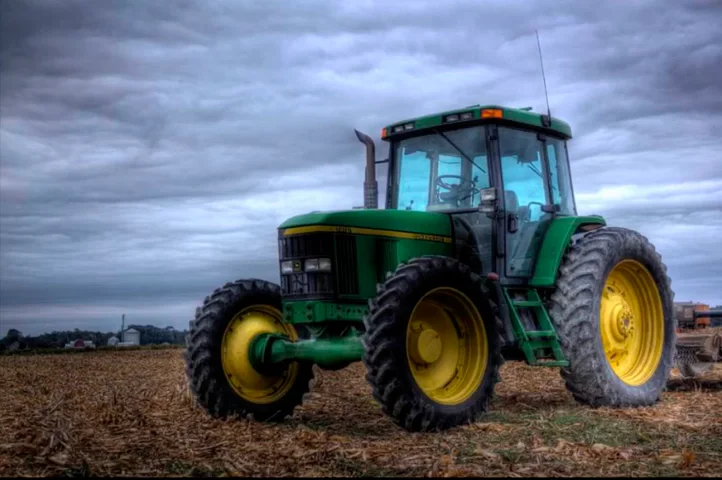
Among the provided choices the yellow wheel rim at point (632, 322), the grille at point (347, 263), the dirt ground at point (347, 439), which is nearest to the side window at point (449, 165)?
the grille at point (347, 263)

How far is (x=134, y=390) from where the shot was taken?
1138cm

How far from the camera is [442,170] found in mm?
9625

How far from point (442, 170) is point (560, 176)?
172 centimetres

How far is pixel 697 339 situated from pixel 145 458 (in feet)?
24.5

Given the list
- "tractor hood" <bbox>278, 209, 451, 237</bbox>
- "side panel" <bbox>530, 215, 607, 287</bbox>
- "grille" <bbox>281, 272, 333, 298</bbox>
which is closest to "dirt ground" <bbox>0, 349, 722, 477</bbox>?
"grille" <bbox>281, 272, 333, 298</bbox>

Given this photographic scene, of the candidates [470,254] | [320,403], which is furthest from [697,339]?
[320,403]

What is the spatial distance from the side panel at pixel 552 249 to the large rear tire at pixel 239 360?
2.63 metres

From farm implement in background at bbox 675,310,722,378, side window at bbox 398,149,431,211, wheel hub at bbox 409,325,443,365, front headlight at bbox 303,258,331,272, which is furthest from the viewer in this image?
farm implement in background at bbox 675,310,722,378

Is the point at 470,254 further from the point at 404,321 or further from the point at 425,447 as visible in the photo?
the point at 425,447

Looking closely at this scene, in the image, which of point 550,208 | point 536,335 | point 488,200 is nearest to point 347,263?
point 488,200

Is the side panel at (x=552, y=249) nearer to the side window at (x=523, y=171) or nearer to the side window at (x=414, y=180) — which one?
the side window at (x=523, y=171)

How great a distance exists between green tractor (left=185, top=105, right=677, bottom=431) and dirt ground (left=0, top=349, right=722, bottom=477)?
0.44 m

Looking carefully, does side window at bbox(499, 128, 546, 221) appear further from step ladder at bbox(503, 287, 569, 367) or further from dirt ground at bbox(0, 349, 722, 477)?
dirt ground at bbox(0, 349, 722, 477)

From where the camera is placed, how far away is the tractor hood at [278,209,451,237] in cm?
835
